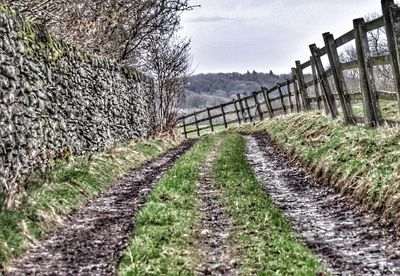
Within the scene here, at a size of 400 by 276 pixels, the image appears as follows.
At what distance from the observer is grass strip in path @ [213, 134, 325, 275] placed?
191 inches

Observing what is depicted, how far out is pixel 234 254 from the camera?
210 inches

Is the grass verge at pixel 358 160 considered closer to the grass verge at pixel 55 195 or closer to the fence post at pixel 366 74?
the fence post at pixel 366 74

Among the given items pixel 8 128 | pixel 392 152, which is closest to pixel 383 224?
pixel 392 152

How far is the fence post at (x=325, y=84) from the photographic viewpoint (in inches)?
532

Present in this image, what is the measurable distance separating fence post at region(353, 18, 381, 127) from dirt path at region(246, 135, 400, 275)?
177 cm

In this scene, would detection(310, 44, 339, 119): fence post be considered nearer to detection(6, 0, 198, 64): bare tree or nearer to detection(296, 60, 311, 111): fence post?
detection(296, 60, 311, 111): fence post

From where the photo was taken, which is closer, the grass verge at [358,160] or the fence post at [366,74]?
the grass verge at [358,160]

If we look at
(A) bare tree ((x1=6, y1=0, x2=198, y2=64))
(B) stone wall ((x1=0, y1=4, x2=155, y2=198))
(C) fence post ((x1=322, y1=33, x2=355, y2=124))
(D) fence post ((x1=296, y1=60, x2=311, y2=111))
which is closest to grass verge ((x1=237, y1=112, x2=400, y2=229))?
(C) fence post ((x1=322, y1=33, x2=355, y2=124))

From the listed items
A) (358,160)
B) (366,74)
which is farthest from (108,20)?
(358,160)

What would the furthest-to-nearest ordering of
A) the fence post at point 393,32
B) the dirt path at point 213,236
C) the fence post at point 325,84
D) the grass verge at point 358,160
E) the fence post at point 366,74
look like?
the fence post at point 325,84 < the fence post at point 366,74 < the fence post at point 393,32 < the grass verge at point 358,160 < the dirt path at point 213,236

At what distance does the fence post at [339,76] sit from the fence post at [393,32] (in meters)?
3.19

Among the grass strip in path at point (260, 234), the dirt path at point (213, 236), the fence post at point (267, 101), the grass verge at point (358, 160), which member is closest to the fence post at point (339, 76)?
the grass verge at point (358, 160)

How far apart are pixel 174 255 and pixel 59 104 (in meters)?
6.71

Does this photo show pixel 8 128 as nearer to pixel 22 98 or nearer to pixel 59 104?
pixel 22 98
